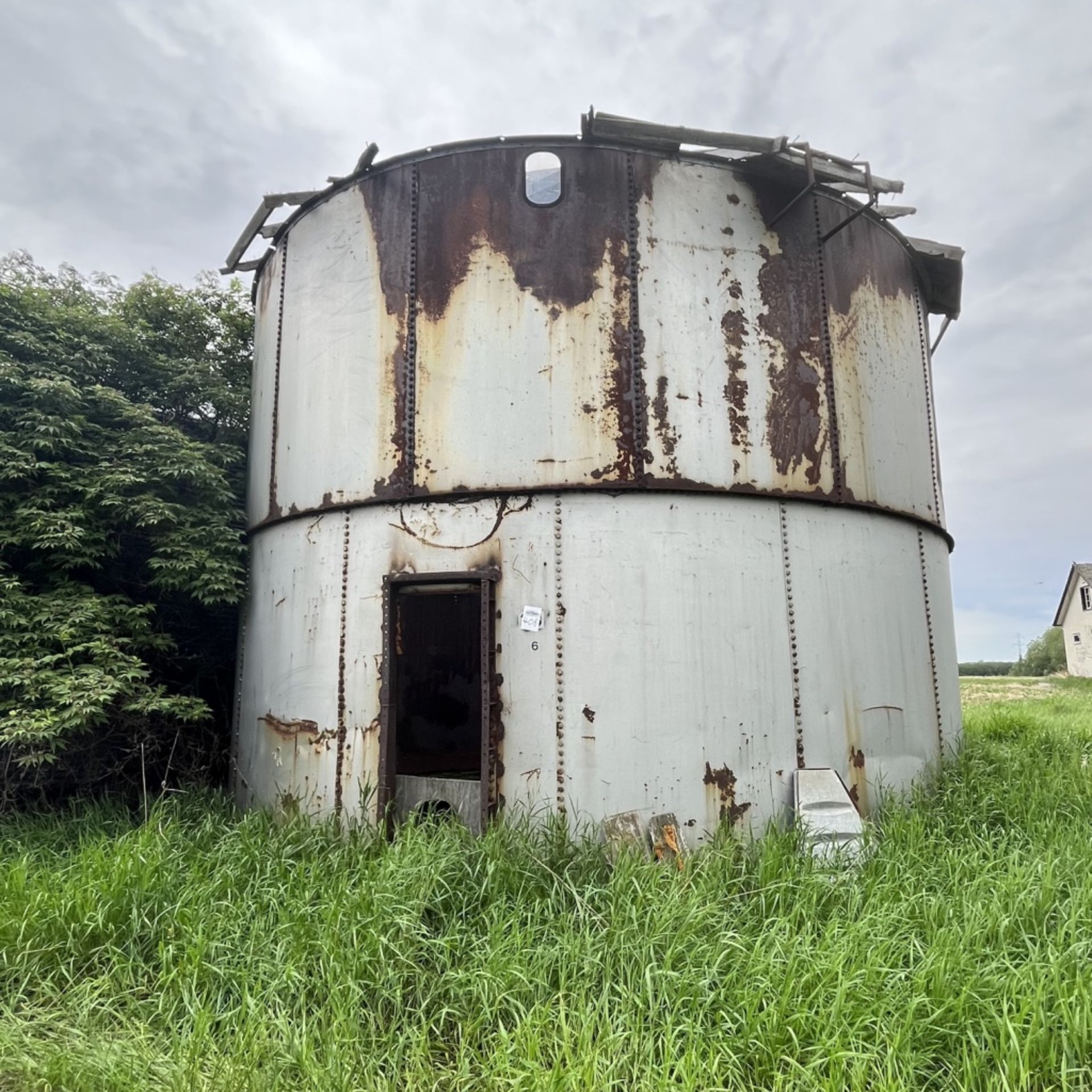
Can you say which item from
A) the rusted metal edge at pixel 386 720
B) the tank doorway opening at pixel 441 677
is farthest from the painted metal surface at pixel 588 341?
the tank doorway opening at pixel 441 677

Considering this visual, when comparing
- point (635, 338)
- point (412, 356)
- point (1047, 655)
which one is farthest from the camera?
point (1047, 655)

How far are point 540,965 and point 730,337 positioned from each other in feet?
14.7

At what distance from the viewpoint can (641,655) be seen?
5.28 meters

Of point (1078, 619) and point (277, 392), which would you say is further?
point (1078, 619)

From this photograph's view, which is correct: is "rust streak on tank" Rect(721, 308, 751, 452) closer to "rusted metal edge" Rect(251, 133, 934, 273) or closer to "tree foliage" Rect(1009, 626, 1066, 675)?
"rusted metal edge" Rect(251, 133, 934, 273)

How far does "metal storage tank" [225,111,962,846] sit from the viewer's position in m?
5.30

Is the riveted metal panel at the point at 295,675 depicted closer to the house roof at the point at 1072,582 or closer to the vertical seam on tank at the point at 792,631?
the vertical seam on tank at the point at 792,631

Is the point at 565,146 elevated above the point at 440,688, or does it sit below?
above

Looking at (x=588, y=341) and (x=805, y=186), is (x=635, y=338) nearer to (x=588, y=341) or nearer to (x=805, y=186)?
(x=588, y=341)

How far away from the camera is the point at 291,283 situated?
7.00 metres

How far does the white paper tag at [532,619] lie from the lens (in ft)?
17.5

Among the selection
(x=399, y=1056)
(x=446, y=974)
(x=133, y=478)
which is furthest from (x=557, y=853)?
(x=133, y=478)

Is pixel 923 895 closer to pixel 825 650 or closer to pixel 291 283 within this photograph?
pixel 825 650

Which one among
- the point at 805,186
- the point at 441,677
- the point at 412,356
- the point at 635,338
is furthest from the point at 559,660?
the point at 805,186
